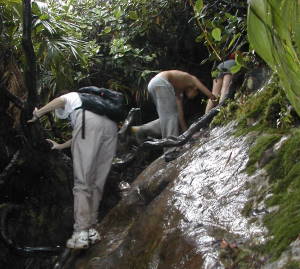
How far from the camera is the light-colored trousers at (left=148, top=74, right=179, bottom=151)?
7.12 m

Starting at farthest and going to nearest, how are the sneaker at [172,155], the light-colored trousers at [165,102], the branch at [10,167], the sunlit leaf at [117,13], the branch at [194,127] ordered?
the sunlit leaf at [117,13]
the light-colored trousers at [165,102]
the branch at [194,127]
the sneaker at [172,155]
the branch at [10,167]

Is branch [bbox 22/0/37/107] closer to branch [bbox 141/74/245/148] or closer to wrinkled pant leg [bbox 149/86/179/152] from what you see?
branch [bbox 141/74/245/148]

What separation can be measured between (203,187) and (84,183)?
4.53 feet

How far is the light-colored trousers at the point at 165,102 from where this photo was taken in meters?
7.12

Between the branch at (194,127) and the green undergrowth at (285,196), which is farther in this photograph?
the branch at (194,127)

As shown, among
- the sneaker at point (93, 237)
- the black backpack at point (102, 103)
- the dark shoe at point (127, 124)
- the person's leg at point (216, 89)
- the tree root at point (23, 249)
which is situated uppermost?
the black backpack at point (102, 103)

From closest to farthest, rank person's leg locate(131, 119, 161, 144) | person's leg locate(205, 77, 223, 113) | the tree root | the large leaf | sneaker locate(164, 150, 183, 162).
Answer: the large leaf
the tree root
sneaker locate(164, 150, 183, 162)
person's leg locate(205, 77, 223, 113)
person's leg locate(131, 119, 161, 144)

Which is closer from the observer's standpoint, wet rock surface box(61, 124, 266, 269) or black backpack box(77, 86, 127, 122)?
wet rock surface box(61, 124, 266, 269)

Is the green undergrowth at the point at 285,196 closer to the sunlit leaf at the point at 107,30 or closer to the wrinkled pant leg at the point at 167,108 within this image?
the wrinkled pant leg at the point at 167,108

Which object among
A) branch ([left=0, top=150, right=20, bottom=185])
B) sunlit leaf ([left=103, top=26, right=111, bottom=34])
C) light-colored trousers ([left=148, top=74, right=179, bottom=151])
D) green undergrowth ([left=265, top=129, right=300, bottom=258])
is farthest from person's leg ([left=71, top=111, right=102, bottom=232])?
sunlit leaf ([left=103, top=26, right=111, bottom=34])

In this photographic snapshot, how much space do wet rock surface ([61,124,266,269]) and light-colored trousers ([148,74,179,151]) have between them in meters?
1.35

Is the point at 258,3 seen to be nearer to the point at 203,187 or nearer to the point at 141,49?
the point at 203,187

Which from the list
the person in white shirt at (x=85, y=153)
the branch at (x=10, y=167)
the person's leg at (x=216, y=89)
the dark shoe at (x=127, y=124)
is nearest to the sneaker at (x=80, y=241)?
the person in white shirt at (x=85, y=153)

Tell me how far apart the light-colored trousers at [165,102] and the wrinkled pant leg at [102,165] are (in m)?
2.15
